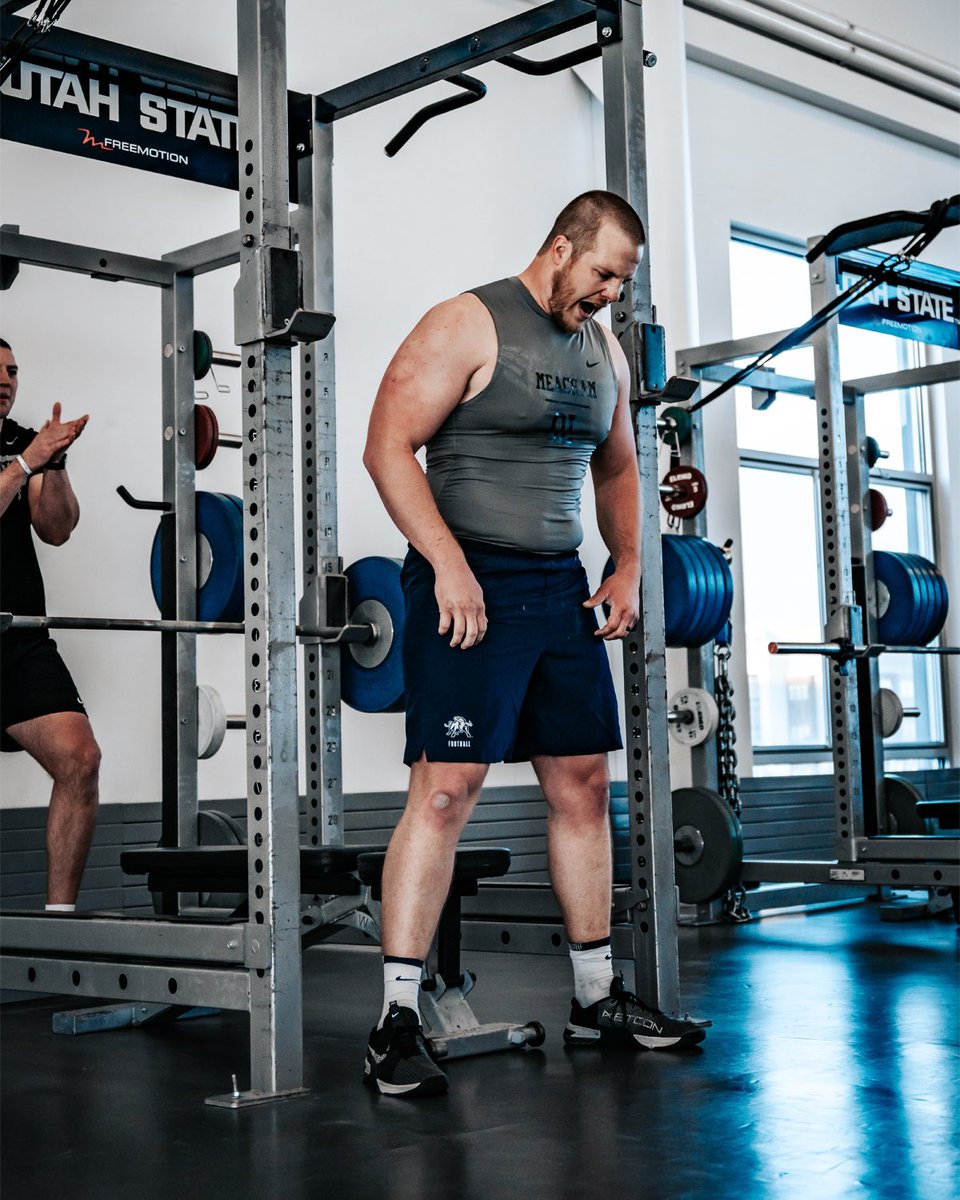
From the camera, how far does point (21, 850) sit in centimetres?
399

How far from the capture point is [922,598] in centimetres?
504

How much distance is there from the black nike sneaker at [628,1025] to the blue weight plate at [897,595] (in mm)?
2546

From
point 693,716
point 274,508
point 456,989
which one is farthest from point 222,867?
point 693,716

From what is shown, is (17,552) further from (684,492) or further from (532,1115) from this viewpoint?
(684,492)

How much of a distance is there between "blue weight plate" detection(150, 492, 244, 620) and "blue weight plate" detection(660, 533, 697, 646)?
1432mm

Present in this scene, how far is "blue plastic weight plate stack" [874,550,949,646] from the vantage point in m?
5.01

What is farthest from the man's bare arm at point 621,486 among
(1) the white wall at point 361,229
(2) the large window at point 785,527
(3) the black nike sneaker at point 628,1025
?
(2) the large window at point 785,527

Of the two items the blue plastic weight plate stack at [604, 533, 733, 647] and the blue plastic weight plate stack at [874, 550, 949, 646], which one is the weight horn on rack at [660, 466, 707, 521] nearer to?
the blue plastic weight plate stack at [604, 533, 733, 647]

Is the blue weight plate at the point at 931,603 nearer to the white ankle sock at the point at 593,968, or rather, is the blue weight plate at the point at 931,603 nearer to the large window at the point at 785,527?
the large window at the point at 785,527

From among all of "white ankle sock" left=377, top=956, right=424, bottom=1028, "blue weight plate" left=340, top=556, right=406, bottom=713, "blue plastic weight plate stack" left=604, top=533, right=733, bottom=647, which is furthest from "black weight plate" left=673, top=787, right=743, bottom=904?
"white ankle sock" left=377, top=956, right=424, bottom=1028

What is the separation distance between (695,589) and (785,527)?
8.32 ft

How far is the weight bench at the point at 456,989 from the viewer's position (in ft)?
8.98

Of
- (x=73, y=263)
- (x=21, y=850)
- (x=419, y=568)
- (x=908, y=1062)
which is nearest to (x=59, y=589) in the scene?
(x=21, y=850)

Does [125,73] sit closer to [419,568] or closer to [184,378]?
[184,378]
